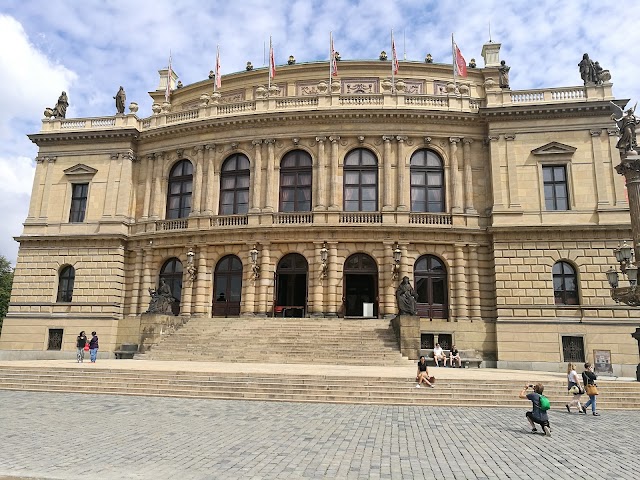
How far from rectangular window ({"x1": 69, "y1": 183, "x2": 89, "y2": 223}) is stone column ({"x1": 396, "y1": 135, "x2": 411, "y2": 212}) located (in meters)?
22.9

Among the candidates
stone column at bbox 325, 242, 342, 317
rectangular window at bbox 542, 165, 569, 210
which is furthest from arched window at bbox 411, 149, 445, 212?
rectangular window at bbox 542, 165, 569, 210

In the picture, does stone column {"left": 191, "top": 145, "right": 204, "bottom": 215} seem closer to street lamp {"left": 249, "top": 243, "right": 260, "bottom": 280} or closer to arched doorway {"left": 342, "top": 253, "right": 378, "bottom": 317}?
street lamp {"left": 249, "top": 243, "right": 260, "bottom": 280}

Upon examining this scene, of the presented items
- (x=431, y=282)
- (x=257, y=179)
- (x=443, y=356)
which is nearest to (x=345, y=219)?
(x=257, y=179)

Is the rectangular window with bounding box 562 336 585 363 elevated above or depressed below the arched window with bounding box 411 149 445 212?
below

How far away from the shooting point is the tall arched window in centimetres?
3212

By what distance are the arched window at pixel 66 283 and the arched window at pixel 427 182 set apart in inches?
968

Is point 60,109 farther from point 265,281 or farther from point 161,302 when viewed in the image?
point 265,281

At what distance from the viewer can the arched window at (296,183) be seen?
107 feet

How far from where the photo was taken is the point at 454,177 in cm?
3173

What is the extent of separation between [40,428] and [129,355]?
19168 millimetres

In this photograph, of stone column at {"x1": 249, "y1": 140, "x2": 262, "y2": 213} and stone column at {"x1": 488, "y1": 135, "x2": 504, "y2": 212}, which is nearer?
stone column at {"x1": 488, "y1": 135, "x2": 504, "y2": 212}

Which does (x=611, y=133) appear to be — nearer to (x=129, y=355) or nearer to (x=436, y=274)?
(x=436, y=274)

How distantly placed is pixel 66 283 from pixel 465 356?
91.1 feet

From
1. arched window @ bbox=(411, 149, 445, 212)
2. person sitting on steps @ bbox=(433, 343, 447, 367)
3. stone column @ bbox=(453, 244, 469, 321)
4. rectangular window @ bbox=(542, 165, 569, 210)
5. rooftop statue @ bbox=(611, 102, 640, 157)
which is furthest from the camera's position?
arched window @ bbox=(411, 149, 445, 212)
